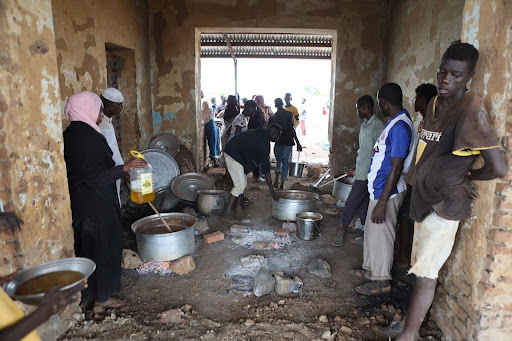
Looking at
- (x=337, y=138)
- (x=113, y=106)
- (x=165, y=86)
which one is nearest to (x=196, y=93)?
(x=165, y=86)

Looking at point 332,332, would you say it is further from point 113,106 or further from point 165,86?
point 165,86

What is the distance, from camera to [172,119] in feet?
24.2

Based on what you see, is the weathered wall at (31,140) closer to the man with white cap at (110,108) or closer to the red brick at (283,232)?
the man with white cap at (110,108)

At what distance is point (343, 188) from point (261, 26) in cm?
346

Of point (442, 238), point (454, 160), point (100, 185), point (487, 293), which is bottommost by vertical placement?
point (487, 293)

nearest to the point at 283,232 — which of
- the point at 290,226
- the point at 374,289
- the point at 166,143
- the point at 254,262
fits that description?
the point at 290,226

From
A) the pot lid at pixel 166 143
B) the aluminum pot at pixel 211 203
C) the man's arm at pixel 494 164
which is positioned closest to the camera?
the man's arm at pixel 494 164

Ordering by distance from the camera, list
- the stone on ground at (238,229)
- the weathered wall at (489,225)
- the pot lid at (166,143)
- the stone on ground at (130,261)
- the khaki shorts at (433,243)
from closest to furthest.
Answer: the weathered wall at (489,225) < the khaki shorts at (433,243) < the stone on ground at (130,261) < the stone on ground at (238,229) < the pot lid at (166,143)

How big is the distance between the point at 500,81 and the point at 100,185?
103 inches

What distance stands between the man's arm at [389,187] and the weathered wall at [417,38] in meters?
2.38

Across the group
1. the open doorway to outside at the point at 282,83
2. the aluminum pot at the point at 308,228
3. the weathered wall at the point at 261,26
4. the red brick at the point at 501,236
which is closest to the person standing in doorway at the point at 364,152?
the aluminum pot at the point at 308,228

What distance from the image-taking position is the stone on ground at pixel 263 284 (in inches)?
128

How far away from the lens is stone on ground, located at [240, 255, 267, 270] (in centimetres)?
383

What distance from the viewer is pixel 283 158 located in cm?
739
